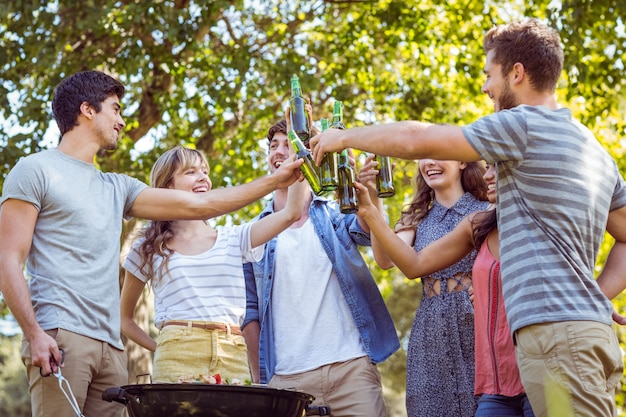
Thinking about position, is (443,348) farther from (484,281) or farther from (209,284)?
(209,284)

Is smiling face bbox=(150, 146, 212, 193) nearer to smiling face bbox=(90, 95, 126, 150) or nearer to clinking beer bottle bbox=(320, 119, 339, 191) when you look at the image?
smiling face bbox=(90, 95, 126, 150)

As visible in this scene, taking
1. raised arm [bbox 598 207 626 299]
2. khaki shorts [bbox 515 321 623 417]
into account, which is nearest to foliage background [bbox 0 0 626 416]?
raised arm [bbox 598 207 626 299]

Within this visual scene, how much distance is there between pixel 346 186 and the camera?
363 cm

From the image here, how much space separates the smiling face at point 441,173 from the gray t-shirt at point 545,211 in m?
1.15

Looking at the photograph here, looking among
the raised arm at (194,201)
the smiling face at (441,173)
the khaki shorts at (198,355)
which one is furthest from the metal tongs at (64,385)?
the smiling face at (441,173)

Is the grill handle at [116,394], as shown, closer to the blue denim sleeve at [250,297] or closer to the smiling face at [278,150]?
the blue denim sleeve at [250,297]

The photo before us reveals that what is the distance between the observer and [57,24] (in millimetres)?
9508

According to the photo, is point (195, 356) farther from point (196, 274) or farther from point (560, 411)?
point (560, 411)

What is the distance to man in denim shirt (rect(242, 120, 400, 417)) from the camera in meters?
3.92

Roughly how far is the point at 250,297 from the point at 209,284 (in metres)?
0.53

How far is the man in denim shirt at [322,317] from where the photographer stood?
3.92 metres

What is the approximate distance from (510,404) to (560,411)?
1.46 m

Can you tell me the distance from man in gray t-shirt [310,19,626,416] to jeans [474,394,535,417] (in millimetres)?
476

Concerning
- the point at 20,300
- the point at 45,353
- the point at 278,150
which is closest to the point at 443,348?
the point at 278,150
